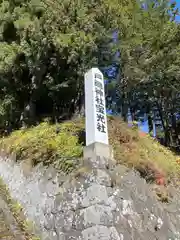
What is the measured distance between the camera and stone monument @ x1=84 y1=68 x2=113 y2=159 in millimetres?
7117

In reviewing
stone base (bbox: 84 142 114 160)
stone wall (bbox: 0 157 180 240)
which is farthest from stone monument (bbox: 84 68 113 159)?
stone wall (bbox: 0 157 180 240)

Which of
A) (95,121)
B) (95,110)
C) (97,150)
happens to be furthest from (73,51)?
(97,150)

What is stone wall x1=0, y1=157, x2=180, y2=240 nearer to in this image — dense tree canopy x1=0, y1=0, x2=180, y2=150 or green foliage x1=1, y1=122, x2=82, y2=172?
green foliage x1=1, y1=122, x2=82, y2=172

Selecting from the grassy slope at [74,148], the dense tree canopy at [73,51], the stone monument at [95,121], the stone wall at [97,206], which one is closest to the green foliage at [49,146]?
the grassy slope at [74,148]

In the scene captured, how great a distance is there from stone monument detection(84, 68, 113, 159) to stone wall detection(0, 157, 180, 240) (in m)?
0.23

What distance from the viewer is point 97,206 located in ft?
20.7

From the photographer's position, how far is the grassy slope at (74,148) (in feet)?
24.9

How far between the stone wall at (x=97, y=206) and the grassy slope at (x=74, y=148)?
0.97 feet

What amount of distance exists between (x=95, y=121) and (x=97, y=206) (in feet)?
5.87

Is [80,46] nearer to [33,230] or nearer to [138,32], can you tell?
[138,32]

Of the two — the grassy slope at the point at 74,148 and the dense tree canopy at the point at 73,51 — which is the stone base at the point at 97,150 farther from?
the dense tree canopy at the point at 73,51

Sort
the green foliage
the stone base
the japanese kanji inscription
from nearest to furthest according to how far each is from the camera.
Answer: the stone base, the japanese kanji inscription, the green foliage

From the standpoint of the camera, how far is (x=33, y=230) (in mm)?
6902

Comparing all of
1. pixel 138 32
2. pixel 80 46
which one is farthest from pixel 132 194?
pixel 138 32
